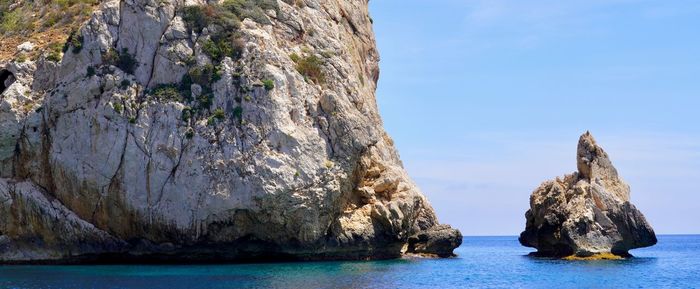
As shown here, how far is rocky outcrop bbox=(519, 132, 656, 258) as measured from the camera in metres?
60.3

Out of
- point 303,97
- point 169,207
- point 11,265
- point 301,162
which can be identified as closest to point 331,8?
point 303,97

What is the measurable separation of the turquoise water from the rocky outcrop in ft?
10.4

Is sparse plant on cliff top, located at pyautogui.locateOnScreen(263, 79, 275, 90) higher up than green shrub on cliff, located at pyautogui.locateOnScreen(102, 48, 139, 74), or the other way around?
green shrub on cliff, located at pyautogui.locateOnScreen(102, 48, 139, 74)

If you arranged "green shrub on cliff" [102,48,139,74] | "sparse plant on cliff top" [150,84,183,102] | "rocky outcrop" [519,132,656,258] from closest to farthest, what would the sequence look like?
"sparse plant on cliff top" [150,84,183,102], "green shrub on cliff" [102,48,139,74], "rocky outcrop" [519,132,656,258]

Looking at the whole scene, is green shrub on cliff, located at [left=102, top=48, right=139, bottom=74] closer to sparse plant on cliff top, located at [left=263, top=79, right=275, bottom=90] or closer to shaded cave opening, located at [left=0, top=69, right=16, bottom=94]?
shaded cave opening, located at [left=0, top=69, right=16, bottom=94]

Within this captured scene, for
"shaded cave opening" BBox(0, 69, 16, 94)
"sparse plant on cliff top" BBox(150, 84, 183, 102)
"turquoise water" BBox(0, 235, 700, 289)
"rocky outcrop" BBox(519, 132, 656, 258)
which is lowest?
"turquoise water" BBox(0, 235, 700, 289)

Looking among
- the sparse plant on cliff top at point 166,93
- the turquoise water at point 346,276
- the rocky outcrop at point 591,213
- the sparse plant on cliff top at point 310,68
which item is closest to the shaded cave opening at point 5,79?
the sparse plant on cliff top at point 166,93

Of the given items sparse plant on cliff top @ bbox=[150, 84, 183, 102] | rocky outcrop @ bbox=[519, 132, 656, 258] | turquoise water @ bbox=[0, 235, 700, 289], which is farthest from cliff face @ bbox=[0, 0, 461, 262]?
rocky outcrop @ bbox=[519, 132, 656, 258]

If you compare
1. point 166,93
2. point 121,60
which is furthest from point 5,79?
point 166,93

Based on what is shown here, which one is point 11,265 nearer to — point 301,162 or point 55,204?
point 55,204

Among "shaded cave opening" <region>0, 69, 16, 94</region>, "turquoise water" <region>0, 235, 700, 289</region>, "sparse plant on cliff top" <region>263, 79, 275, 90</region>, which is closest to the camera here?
"turquoise water" <region>0, 235, 700, 289</region>

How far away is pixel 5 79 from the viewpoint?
56375 millimetres

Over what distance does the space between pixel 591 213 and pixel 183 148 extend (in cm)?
2614

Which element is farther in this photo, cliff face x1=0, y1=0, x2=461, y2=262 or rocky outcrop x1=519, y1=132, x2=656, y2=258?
rocky outcrop x1=519, y1=132, x2=656, y2=258
